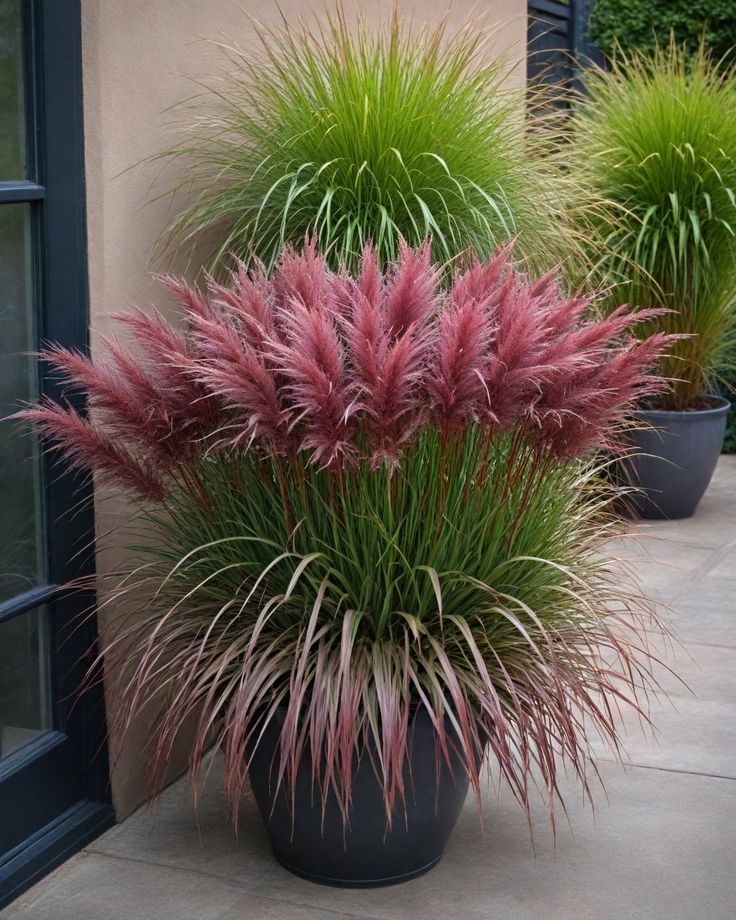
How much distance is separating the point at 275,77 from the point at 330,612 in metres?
1.59

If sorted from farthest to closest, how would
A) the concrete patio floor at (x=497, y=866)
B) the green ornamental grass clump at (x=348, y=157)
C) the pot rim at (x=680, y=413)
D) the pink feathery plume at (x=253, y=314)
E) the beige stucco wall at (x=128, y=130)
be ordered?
the pot rim at (x=680, y=413), the green ornamental grass clump at (x=348, y=157), the beige stucco wall at (x=128, y=130), the concrete patio floor at (x=497, y=866), the pink feathery plume at (x=253, y=314)

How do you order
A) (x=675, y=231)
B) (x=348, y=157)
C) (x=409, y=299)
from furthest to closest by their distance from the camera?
(x=675, y=231) < (x=348, y=157) < (x=409, y=299)

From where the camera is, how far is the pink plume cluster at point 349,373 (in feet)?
7.46

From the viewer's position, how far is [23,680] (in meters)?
2.77

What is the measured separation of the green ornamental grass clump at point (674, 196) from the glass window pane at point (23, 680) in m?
3.52

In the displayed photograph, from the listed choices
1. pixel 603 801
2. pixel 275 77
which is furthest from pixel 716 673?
pixel 275 77

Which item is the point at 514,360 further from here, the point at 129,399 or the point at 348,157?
the point at 348,157

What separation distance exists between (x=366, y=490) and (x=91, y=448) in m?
0.58

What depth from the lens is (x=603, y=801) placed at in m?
3.18

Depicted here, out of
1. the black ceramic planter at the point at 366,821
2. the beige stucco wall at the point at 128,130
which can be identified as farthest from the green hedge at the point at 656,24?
the black ceramic planter at the point at 366,821

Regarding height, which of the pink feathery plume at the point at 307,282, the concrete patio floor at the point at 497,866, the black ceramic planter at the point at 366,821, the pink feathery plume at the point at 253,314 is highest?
the pink feathery plume at the point at 307,282

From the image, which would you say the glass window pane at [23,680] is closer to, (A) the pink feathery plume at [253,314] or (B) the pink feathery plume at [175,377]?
(B) the pink feathery plume at [175,377]

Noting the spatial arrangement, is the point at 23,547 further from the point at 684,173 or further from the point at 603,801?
the point at 684,173

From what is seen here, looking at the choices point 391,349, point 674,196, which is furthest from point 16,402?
point 674,196
